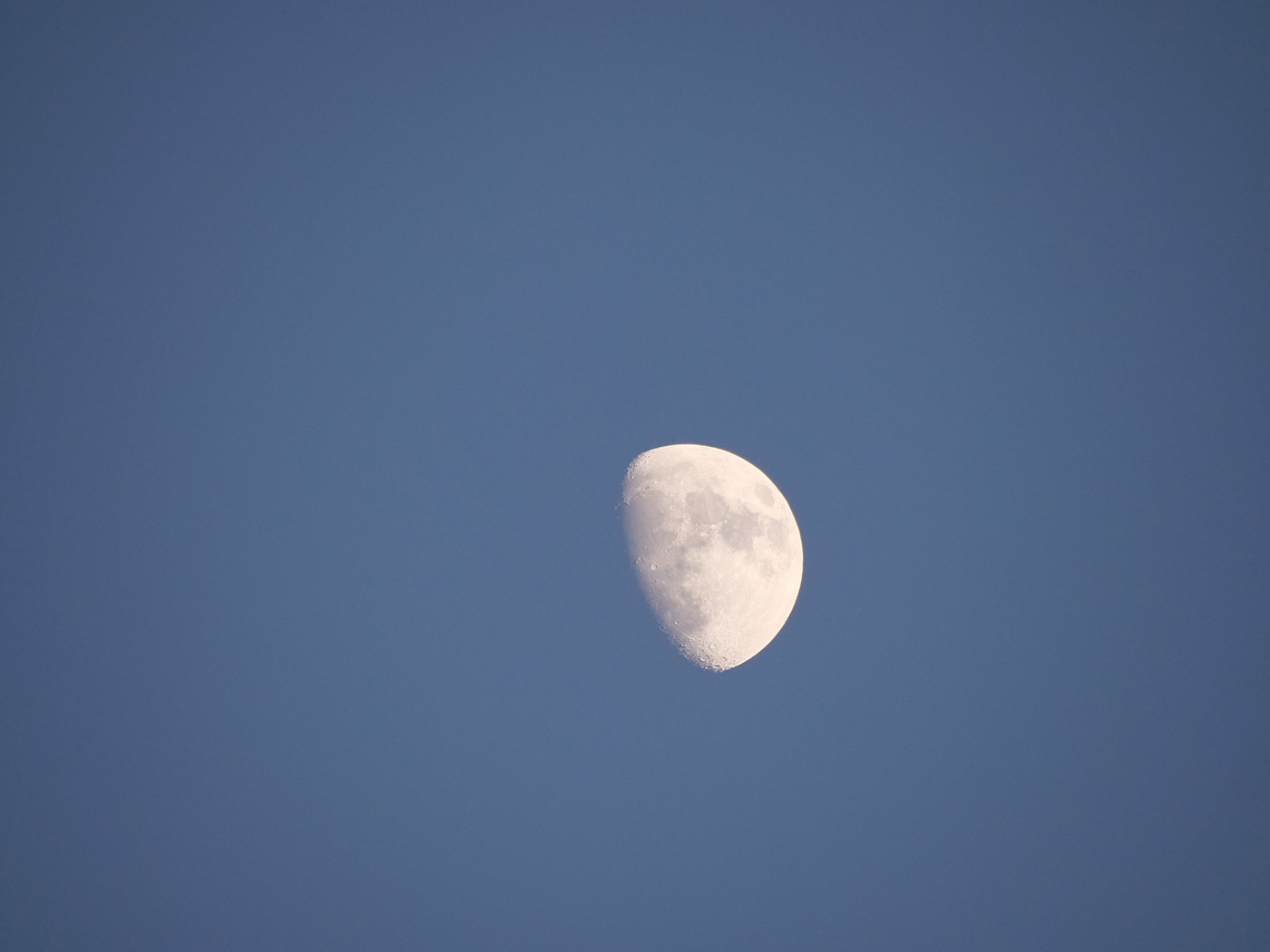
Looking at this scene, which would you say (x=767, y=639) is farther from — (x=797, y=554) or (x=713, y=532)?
(x=713, y=532)

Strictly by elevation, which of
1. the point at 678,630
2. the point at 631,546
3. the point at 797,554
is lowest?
the point at 678,630

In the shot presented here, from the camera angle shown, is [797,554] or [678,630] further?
[797,554]

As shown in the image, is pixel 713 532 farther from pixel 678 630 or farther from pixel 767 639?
pixel 767 639

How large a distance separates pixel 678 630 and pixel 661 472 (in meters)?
2.08

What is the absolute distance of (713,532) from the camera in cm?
796

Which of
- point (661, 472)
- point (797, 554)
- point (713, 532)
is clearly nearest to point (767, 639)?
point (797, 554)

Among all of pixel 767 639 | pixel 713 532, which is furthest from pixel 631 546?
pixel 767 639

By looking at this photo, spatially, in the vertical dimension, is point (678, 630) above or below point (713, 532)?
below

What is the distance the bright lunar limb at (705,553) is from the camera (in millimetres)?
7930

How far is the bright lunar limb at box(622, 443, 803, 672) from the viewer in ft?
26.0

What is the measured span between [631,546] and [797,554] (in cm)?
257

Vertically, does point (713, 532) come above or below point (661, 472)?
below

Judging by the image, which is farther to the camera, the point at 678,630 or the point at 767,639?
the point at 767,639

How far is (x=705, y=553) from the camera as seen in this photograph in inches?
311
